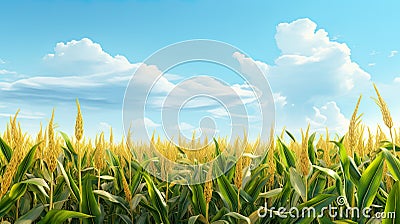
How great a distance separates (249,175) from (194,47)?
96 cm

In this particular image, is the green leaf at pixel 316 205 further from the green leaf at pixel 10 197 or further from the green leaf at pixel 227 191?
the green leaf at pixel 10 197

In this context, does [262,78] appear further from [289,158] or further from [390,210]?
[390,210]

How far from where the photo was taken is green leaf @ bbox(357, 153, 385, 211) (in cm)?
225

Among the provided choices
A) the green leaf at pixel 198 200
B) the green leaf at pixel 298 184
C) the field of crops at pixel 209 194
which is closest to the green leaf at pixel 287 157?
the field of crops at pixel 209 194

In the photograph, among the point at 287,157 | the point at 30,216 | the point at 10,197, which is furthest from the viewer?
the point at 287,157

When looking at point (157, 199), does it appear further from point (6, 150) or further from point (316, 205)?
point (6, 150)

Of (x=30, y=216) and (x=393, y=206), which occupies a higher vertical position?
(x=393, y=206)

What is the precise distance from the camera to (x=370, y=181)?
226 cm

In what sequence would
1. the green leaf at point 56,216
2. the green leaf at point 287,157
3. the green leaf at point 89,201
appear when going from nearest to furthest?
the green leaf at point 56,216, the green leaf at point 89,201, the green leaf at point 287,157

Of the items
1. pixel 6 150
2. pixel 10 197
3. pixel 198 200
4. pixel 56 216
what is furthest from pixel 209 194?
pixel 6 150

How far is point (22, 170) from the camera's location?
86.8 inches

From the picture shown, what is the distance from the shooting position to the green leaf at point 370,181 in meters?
2.25

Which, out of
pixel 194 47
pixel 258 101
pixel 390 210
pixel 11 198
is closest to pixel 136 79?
pixel 194 47

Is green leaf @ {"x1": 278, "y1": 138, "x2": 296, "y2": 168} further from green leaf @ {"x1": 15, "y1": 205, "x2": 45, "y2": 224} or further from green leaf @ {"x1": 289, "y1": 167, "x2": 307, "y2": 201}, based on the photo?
green leaf @ {"x1": 15, "y1": 205, "x2": 45, "y2": 224}
